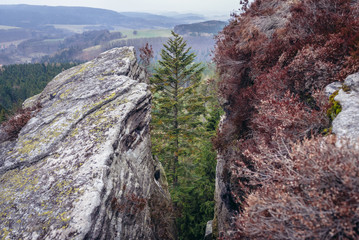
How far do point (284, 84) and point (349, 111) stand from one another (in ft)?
8.18

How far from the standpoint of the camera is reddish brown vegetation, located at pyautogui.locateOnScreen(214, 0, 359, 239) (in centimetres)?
362

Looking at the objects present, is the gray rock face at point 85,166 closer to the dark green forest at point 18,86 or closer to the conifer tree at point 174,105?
the conifer tree at point 174,105

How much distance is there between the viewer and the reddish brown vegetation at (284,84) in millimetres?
3621

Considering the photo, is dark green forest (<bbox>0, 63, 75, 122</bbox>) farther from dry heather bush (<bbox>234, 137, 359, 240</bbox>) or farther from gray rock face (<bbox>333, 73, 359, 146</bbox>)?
gray rock face (<bbox>333, 73, 359, 146</bbox>)

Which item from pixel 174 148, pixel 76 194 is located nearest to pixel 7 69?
pixel 174 148

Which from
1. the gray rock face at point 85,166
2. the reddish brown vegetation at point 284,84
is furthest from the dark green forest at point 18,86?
the reddish brown vegetation at point 284,84

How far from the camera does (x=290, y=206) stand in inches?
116

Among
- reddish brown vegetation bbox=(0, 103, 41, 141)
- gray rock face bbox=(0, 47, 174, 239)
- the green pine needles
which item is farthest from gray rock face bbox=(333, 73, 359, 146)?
the green pine needles

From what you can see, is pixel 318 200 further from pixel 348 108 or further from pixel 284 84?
pixel 284 84

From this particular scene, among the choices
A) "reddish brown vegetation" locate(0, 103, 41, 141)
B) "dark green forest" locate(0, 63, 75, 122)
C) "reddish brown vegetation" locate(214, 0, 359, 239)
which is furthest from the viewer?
"dark green forest" locate(0, 63, 75, 122)

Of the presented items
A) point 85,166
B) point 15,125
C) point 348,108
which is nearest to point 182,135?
point 15,125

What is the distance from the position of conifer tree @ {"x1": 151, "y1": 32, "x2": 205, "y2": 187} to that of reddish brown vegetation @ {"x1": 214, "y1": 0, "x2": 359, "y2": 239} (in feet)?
23.0

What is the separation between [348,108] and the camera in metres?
4.41

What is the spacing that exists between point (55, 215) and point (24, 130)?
15.0ft
